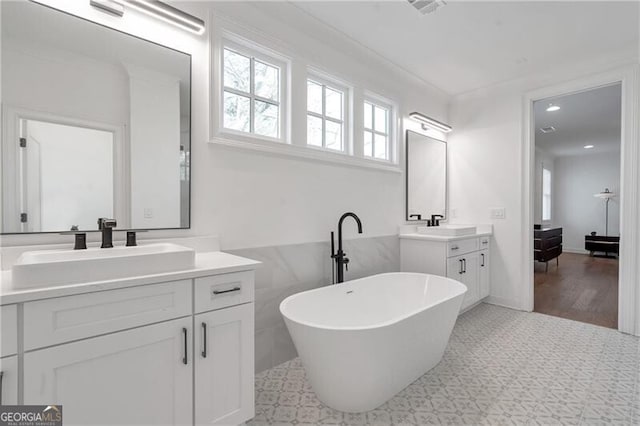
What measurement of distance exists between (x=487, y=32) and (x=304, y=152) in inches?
71.6

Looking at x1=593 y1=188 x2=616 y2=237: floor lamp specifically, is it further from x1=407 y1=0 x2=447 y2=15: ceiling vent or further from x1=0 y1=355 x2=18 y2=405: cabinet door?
x1=0 y1=355 x2=18 y2=405: cabinet door

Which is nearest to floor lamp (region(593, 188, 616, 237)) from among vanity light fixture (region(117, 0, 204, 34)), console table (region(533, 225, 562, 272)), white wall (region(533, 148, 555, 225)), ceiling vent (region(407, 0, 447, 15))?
white wall (region(533, 148, 555, 225))

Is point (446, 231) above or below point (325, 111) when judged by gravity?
below

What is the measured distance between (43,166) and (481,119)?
409 centimetres

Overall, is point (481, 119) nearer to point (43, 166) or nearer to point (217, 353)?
point (217, 353)

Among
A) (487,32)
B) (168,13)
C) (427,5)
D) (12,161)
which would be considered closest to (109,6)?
(168,13)

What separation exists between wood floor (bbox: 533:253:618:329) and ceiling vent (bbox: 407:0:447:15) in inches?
129

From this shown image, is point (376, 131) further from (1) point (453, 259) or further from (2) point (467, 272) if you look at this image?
(2) point (467, 272)

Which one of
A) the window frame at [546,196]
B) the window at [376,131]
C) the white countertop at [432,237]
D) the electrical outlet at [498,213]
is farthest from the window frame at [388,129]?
the window frame at [546,196]

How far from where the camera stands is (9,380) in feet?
3.22

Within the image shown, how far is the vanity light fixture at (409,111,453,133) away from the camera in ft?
10.9

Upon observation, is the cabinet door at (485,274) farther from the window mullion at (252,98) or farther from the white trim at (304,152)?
the window mullion at (252,98)

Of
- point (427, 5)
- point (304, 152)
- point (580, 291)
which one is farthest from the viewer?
point (580, 291)

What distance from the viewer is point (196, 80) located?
1.90 m
